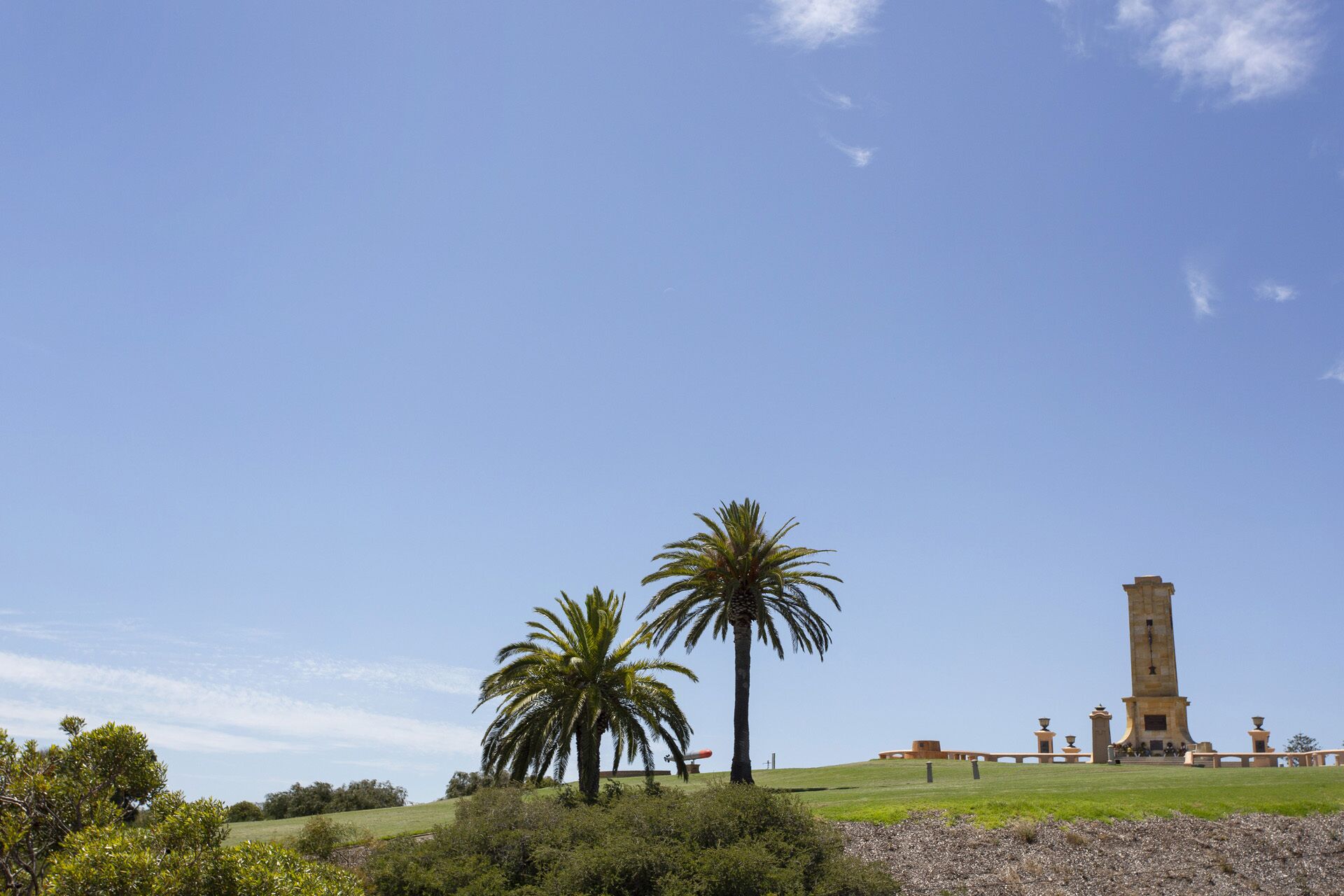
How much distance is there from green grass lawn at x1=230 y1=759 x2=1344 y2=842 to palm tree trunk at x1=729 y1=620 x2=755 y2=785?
9.30 feet

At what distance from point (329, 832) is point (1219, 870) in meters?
23.1

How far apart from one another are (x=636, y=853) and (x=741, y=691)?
62.9 feet

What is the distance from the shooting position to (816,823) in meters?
26.8

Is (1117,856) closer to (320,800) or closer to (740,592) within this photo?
(740,592)

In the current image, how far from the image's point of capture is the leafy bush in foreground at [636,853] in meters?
23.6

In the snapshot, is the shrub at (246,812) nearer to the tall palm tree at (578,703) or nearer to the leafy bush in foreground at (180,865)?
the tall palm tree at (578,703)

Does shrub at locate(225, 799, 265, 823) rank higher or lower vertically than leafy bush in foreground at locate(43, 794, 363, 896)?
lower

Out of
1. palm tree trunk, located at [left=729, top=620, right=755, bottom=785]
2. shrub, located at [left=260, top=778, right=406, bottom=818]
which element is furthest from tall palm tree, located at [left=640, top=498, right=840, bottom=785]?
shrub, located at [left=260, top=778, right=406, bottom=818]

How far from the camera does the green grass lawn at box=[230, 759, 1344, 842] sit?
29.6 meters

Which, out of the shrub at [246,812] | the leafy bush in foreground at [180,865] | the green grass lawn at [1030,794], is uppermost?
the leafy bush in foreground at [180,865]

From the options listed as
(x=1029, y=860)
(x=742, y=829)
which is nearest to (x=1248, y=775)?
(x=1029, y=860)

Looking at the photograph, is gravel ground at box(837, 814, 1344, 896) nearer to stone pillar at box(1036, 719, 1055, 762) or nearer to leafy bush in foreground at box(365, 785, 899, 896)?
leafy bush in foreground at box(365, 785, 899, 896)

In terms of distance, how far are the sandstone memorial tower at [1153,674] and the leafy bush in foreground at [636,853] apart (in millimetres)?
46675

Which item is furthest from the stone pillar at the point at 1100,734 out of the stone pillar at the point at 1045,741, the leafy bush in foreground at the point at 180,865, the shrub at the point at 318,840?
the leafy bush in foreground at the point at 180,865
